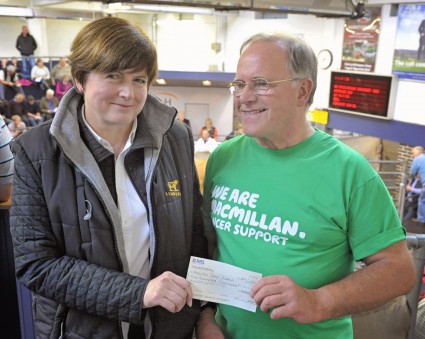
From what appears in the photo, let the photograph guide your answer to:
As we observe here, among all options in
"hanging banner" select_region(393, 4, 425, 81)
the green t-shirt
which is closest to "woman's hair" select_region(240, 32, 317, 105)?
the green t-shirt

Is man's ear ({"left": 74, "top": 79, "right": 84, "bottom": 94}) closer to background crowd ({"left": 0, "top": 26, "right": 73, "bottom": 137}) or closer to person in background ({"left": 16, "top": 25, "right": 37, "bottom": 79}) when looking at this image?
background crowd ({"left": 0, "top": 26, "right": 73, "bottom": 137})

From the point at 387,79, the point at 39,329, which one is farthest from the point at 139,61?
the point at 387,79

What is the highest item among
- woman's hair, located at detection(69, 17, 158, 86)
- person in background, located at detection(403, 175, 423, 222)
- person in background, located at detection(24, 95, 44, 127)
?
woman's hair, located at detection(69, 17, 158, 86)

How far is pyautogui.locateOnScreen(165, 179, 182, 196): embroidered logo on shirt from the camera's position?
1.45 meters

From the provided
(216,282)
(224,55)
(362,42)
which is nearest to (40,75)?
(224,55)

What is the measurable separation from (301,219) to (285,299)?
26 centimetres

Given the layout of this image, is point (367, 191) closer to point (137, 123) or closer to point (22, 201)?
point (137, 123)

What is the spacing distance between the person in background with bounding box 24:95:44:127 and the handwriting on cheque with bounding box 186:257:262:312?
10.2 m

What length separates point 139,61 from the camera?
4.35 feet

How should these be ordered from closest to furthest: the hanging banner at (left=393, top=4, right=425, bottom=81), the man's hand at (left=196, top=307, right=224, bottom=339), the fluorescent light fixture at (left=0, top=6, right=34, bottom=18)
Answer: the man's hand at (left=196, top=307, right=224, bottom=339) → the hanging banner at (left=393, top=4, right=425, bottom=81) → the fluorescent light fixture at (left=0, top=6, right=34, bottom=18)

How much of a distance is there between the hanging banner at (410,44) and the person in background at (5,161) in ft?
23.6

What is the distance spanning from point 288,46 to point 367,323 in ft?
3.96

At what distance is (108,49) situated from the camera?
4.19 feet

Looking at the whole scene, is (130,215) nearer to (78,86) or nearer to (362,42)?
(78,86)
